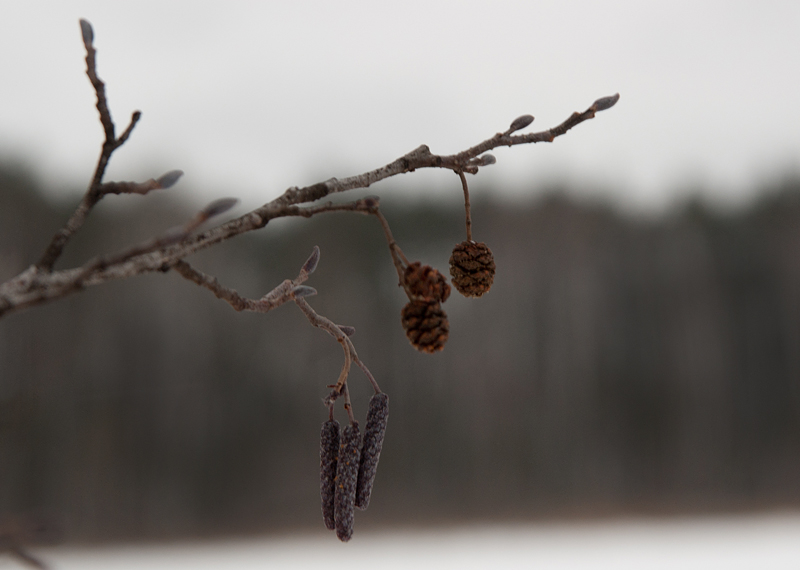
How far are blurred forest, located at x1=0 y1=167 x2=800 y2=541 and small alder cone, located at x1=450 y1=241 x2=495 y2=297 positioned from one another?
3601 millimetres

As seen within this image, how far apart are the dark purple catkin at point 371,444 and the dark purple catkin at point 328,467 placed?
0.07 feet

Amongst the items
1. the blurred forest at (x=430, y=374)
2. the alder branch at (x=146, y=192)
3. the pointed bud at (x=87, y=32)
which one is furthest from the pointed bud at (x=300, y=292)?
the blurred forest at (x=430, y=374)

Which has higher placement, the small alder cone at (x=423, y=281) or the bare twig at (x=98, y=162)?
the bare twig at (x=98, y=162)

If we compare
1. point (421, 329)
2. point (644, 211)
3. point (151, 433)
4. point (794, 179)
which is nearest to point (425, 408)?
point (151, 433)

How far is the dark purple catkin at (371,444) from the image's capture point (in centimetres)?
51

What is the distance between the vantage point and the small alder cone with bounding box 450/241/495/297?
572mm

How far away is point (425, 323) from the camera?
1.45 feet

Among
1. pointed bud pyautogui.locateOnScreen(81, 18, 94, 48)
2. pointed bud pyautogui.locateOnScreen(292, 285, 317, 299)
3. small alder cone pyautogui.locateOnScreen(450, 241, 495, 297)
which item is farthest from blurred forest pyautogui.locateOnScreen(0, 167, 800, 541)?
pointed bud pyautogui.locateOnScreen(81, 18, 94, 48)

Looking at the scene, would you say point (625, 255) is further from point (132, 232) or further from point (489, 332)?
point (132, 232)

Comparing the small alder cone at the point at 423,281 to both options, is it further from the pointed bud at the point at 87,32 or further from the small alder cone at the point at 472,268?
the pointed bud at the point at 87,32

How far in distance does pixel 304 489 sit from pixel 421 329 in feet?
13.7

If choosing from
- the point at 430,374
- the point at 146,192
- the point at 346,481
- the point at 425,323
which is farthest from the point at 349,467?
the point at 430,374

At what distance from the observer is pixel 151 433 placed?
4.11 m

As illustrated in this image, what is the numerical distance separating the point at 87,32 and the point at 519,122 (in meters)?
0.31
